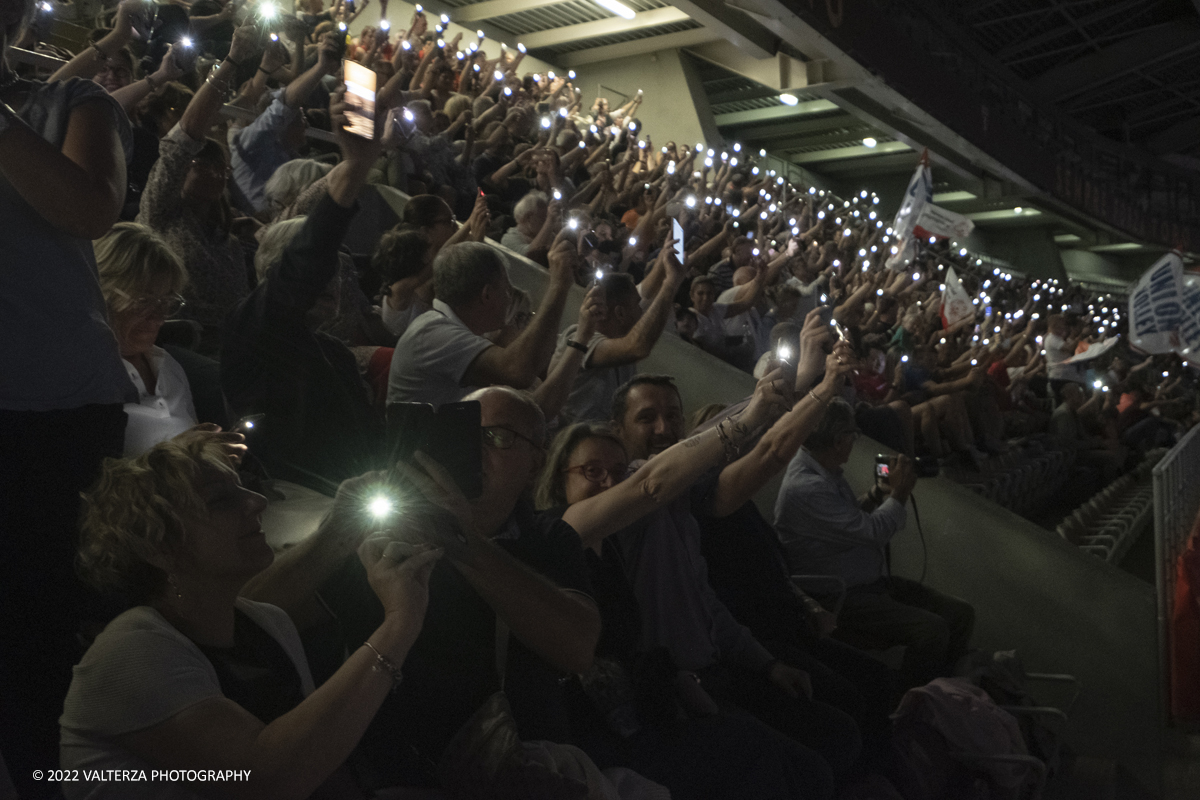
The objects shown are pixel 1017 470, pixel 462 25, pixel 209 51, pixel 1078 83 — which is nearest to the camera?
pixel 209 51

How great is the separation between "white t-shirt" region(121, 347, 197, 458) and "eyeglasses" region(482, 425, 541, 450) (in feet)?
2.20

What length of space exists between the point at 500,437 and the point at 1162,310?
8796 mm

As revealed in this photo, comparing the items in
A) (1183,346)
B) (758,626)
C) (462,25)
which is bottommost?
(1183,346)

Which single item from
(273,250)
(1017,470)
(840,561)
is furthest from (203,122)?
(1017,470)

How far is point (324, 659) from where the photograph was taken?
1925 mm

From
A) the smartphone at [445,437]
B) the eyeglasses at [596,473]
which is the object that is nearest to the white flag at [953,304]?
the eyeglasses at [596,473]

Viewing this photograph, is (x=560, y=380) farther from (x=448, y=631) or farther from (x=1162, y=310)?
(x=1162, y=310)

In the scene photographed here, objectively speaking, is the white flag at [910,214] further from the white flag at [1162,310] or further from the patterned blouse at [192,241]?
the patterned blouse at [192,241]

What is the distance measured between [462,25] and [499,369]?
13.3 metres

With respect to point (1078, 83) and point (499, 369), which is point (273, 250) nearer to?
point (499, 369)

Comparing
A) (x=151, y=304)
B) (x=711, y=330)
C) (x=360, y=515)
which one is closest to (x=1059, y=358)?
(x=711, y=330)

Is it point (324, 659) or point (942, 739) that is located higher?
point (324, 659)

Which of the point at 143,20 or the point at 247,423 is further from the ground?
the point at 143,20

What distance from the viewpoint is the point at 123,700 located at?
1382 millimetres
